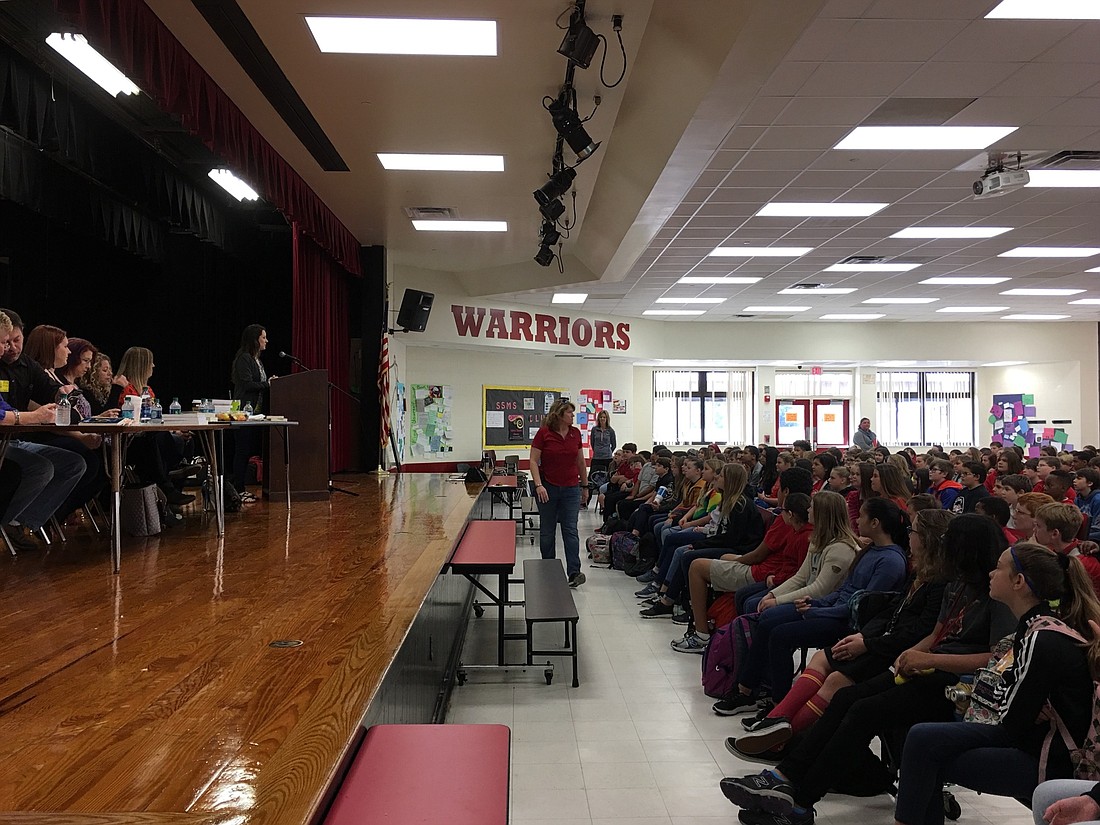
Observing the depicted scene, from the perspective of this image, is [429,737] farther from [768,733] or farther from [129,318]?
[129,318]

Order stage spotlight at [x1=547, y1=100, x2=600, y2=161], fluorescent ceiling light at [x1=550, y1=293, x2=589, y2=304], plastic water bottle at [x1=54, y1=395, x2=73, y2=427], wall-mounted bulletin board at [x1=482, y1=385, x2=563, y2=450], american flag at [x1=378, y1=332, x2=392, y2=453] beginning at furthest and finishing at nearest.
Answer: wall-mounted bulletin board at [x1=482, y1=385, x2=563, y2=450] < fluorescent ceiling light at [x1=550, y1=293, x2=589, y2=304] < american flag at [x1=378, y1=332, x2=392, y2=453] < stage spotlight at [x1=547, y1=100, x2=600, y2=161] < plastic water bottle at [x1=54, y1=395, x2=73, y2=427]

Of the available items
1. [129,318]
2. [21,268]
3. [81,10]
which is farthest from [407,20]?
[129,318]

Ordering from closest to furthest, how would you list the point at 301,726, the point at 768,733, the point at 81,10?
the point at 301,726 → the point at 768,733 → the point at 81,10

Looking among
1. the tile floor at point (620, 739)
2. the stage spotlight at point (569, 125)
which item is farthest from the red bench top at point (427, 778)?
the stage spotlight at point (569, 125)

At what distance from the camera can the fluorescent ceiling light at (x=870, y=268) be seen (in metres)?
10.3

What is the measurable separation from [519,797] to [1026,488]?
3.89 metres

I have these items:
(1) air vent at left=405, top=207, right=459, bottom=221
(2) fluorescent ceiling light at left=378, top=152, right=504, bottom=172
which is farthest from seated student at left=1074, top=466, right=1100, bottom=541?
(1) air vent at left=405, top=207, right=459, bottom=221

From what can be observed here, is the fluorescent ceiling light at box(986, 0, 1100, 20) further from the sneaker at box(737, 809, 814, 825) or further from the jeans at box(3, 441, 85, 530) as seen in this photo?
the jeans at box(3, 441, 85, 530)

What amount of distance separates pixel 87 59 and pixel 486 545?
12.1ft

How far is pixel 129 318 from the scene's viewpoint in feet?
29.1

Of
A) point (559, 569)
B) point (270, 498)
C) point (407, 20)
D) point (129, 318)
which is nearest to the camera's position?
point (407, 20)

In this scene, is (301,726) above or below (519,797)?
above

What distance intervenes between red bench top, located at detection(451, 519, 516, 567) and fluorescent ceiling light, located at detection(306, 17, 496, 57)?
112 inches

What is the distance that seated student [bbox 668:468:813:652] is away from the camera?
4391 millimetres
